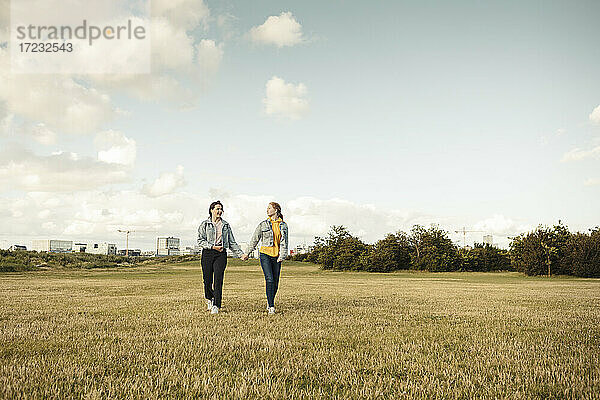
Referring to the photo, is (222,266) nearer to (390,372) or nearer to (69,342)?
(69,342)

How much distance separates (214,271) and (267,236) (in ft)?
5.31

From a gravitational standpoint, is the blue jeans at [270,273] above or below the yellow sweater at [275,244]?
below

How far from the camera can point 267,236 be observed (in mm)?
11367

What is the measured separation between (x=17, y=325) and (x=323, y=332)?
237 inches

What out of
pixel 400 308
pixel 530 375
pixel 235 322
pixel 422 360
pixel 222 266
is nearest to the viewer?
pixel 530 375

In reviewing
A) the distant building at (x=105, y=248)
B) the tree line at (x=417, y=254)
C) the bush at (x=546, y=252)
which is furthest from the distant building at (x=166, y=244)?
the bush at (x=546, y=252)

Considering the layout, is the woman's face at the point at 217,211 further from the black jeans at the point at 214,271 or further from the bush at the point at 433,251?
the bush at the point at 433,251

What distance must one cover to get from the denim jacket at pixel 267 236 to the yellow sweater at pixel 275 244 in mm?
77

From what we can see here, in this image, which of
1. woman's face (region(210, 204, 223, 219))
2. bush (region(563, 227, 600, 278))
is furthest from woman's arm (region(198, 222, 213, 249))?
bush (region(563, 227, 600, 278))

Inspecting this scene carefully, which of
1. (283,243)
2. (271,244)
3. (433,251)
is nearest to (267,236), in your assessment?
(271,244)

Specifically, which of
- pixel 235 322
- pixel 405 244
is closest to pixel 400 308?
pixel 235 322

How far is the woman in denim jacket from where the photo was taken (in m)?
11.3

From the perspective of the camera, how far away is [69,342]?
699 cm

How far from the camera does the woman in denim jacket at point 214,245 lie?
1127cm
